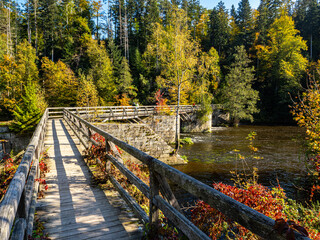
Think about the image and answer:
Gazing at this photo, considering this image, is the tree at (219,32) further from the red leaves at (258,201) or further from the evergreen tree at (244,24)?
the red leaves at (258,201)

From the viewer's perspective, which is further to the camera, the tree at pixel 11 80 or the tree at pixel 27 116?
the tree at pixel 11 80

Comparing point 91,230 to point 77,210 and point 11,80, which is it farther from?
point 11,80

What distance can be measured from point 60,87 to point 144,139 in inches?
862

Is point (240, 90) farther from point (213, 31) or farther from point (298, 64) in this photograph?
point (213, 31)

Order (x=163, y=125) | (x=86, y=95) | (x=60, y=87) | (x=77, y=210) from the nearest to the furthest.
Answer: (x=77, y=210), (x=163, y=125), (x=86, y=95), (x=60, y=87)

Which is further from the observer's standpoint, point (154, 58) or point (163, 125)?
point (154, 58)

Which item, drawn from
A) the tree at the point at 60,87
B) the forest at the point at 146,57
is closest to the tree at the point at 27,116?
the forest at the point at 146,57

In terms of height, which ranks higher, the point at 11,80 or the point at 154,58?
the point at 154,58

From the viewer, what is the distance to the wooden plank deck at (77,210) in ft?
9.24

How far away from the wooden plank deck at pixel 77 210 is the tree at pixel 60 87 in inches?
1049

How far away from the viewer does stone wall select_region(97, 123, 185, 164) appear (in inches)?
543

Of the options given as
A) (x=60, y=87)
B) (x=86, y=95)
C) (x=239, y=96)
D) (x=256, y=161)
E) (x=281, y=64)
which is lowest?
(x=256, y=161)

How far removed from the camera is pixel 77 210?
11.3 ft

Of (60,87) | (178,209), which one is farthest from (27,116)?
(178,209)
